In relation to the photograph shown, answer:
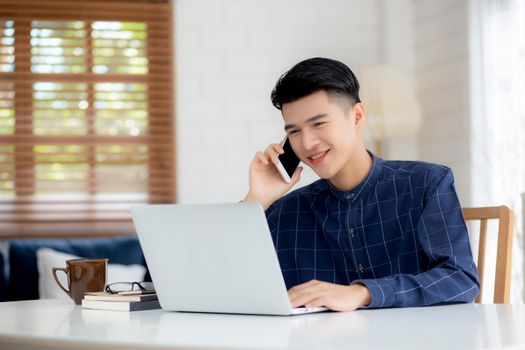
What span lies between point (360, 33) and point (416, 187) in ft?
9.05

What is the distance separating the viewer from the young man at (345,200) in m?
1.83

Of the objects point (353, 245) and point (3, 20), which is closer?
point (353, 245)

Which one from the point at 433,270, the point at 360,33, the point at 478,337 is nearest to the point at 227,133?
the point at 360,33

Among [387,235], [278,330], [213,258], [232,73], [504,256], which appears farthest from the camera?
[232,73]

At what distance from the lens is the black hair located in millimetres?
1929

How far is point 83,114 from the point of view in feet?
14.0

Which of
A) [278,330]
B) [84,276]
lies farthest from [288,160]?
[278,330]

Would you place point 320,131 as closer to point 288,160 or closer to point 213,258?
point 288,160

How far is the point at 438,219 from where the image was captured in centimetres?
180

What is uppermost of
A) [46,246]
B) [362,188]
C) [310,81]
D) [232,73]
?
[232,73]

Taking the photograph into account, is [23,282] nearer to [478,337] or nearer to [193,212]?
[193,212]

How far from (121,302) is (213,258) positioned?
10.8 inches

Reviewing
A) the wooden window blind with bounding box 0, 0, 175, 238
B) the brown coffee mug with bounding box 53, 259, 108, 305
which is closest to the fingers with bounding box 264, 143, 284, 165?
the brown coffee mug with bounding box 53, 259, 108, 305

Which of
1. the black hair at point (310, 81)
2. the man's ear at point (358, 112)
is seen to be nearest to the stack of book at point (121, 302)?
the black hair at point (310, 81)
